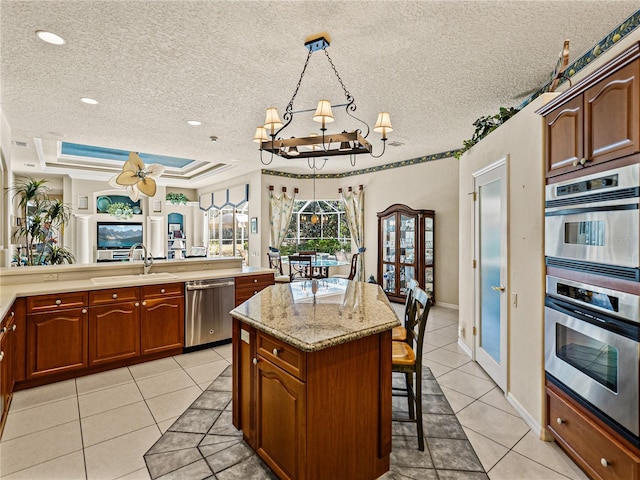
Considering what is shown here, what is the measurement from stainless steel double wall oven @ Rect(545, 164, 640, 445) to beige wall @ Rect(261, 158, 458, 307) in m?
4.02

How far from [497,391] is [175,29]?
3940 mm

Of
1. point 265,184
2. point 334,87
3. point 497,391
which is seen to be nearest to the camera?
point 497,391

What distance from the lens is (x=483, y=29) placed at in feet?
7.61

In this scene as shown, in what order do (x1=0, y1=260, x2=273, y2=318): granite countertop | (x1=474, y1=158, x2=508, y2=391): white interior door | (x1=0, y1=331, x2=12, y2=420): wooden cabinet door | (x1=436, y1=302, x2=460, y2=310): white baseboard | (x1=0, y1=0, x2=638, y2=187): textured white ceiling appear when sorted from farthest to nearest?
(x1=436, y1=302, x2=460, y2=310): white baseboard
(x1=0, y1=260, x2=273, y2=318): granite countertop
(x1=474, y1=158, x2=508, y2=391): white interior door
(x1=0, y1=331, x2=12, y2=420): wooden cabinet door
(x1=0, y1=0, x2=638, y2=187): textured white ceiling

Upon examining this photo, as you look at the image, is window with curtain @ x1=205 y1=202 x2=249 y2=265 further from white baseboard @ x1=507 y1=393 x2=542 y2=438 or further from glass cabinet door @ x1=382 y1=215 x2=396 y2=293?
white baseboard @ x1=507 y1=393 x2=542 y2=438

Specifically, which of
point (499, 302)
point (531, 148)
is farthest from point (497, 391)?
point (531, 148)

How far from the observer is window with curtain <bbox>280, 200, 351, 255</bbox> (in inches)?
326

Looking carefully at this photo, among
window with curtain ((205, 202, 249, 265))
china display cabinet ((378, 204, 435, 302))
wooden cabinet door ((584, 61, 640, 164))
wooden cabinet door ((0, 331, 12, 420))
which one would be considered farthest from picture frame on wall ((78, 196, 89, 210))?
wooden cabinet door ((584, 61, 640, 164))

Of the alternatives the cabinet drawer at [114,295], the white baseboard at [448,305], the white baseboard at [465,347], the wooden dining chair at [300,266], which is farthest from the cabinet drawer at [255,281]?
the white baseboard at [448,305]

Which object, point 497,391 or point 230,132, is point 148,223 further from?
point 497,391

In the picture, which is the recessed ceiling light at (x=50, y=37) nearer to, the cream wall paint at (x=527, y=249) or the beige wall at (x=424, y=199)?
the cream wall paint at (x=527, y=249)

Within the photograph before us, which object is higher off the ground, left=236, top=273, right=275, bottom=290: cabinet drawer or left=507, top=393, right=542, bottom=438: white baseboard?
left=236, top=273, right=275, bottom=290: cabinet drawer

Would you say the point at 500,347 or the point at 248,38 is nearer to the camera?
the point at 248,38

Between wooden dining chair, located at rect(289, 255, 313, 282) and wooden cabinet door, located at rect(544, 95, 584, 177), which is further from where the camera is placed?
wooden dining chair, located at rect(289, 255, 313, 282)
